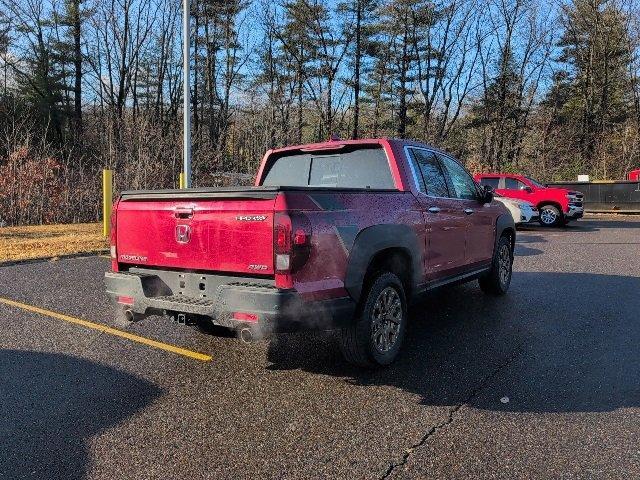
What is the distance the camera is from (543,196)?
19.5 metres

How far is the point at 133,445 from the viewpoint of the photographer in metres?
3.14

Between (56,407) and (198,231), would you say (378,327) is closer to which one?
(198,231)

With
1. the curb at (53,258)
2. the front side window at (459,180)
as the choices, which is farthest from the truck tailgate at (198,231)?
the curb at (53,258)

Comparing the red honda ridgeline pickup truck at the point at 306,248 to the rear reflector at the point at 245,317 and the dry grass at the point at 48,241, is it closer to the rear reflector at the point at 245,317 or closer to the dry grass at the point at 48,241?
the rear reflector at the point at 245,317

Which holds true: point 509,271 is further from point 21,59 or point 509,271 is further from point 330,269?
point 21,59

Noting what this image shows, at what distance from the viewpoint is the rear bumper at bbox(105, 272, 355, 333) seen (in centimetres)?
354

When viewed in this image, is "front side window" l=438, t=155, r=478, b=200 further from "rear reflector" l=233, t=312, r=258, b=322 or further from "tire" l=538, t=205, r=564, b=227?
"tire" l=538, t=205, r=564, b=227

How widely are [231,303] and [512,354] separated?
2648 millimetres

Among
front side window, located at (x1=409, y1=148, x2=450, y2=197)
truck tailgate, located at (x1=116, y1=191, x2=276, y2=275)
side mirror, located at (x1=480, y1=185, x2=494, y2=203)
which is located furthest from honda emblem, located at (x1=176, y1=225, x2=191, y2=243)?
side mirror, located at (x1=480, y1=185, x2=494, y2=203)

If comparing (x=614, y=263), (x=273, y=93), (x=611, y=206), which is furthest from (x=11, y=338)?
(x=273, y=93)

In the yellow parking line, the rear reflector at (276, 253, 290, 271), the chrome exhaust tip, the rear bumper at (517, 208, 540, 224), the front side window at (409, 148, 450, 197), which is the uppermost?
the front side window at (409, 148, 450, 197)

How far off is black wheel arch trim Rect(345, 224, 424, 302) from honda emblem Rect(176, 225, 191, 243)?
1216 millimetres

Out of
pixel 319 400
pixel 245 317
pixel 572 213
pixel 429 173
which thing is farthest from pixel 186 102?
pixel 572 213

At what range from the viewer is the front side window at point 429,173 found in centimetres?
518
